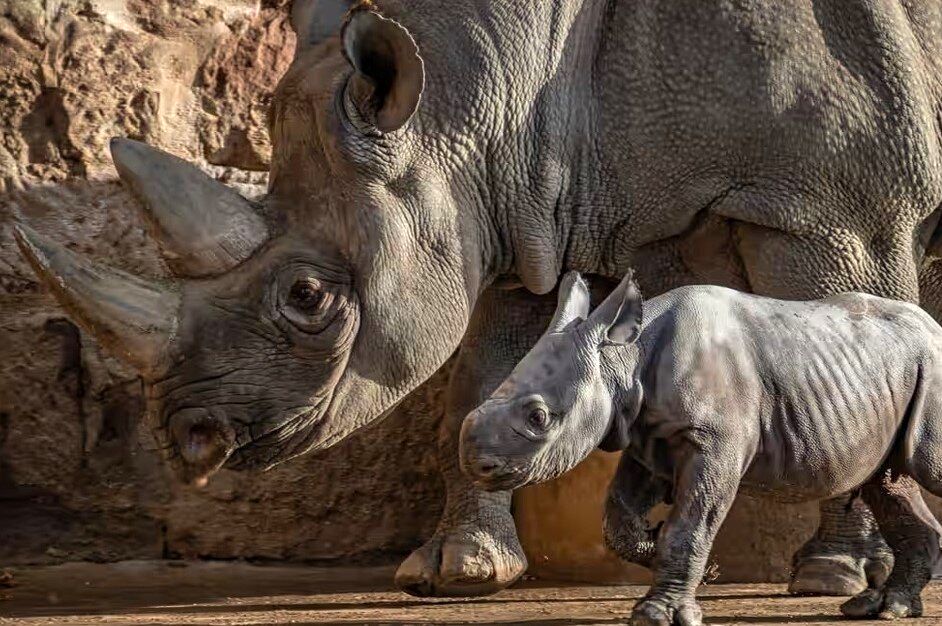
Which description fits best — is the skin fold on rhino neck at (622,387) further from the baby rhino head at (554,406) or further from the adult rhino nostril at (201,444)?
the adult rhino nostril at (201,444)

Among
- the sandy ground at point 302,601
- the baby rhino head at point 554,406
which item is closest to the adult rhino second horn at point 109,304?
the sandy ground at point 302,601

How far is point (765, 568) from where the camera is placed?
602cm

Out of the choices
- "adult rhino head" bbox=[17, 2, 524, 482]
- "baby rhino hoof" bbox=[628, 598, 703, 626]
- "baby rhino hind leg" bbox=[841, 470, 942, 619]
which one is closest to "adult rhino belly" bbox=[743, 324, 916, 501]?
"baby rhino hind leg" bbox=[841, 470, 942, 619]

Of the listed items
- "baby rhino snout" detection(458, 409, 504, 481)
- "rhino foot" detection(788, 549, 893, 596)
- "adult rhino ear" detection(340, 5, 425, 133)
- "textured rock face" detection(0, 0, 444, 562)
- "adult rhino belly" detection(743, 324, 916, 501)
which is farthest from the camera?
"textured rock face" detection(0, 0, 444, 562)

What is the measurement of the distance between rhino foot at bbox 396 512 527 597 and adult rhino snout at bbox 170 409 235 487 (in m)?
1.09

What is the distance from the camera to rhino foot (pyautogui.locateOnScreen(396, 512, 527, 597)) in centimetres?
550

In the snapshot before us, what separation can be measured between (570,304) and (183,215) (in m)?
1.11

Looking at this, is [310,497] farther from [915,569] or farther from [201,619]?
[915,569]

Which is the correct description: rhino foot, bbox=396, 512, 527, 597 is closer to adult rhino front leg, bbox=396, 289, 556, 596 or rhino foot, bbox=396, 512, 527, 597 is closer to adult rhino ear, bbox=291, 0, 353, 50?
adult rhino front leg, bbox=396, 289, 556, 596

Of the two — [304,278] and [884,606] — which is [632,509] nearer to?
[884,606]

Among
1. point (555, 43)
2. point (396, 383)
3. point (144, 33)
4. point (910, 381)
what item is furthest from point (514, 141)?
point (144, 33)

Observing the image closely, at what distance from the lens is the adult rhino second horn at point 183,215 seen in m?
4.72

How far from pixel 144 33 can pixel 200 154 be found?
17.9 inches

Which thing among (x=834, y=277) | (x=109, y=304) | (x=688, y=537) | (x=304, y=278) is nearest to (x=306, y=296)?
(x=304, y=278)
